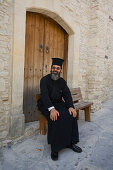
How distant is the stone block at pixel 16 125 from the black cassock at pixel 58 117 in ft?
1.57

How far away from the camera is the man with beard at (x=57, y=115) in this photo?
231 cm

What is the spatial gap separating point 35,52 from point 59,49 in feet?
3.15

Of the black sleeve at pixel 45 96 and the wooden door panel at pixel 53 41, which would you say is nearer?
the black sleeve at pixel 45 96

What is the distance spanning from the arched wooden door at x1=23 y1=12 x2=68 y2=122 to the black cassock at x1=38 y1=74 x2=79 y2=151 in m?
0.79

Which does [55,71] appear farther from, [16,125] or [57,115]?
[16,125]

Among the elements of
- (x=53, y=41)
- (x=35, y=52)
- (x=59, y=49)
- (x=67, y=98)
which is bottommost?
(x=67, y=98)

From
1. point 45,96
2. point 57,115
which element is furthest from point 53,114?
point 45,96

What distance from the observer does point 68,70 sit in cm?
448

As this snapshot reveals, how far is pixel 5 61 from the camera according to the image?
2672 millimetres

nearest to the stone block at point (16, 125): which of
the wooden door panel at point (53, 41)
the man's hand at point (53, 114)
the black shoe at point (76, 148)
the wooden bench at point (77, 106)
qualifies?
Answer: the wooden bench at point (77, 106)

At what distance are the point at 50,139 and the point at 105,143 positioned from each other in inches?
44.9

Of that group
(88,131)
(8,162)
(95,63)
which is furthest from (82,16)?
(8,162)

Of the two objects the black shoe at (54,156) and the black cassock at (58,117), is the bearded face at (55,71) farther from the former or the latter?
the black shoe at (54,156)

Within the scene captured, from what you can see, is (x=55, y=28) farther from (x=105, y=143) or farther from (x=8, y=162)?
(x=8, y=162)
